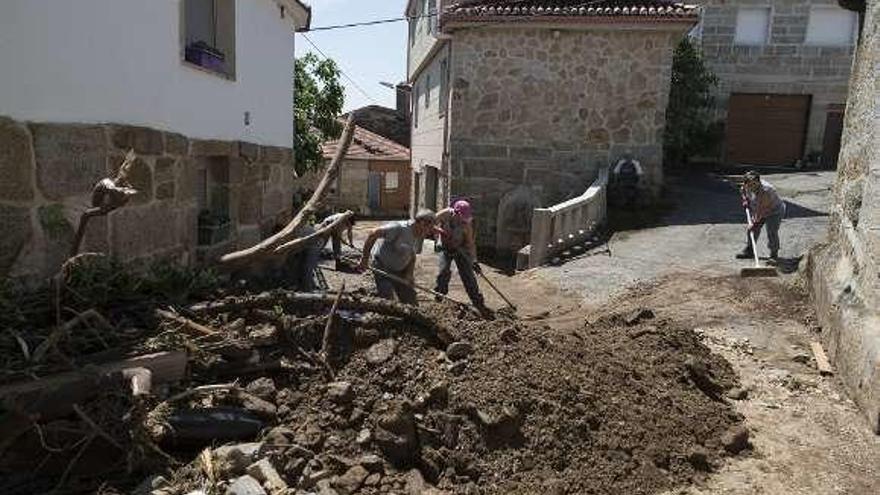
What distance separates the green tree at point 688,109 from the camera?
55.6 feet

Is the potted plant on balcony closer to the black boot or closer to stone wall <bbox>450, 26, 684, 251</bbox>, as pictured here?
the black boot

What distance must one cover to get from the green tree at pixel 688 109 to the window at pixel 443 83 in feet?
17.6

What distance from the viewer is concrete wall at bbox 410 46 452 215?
15.1 m

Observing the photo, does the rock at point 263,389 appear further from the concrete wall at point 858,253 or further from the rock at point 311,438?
the concrete wall at point 858,253

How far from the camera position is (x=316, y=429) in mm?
3656

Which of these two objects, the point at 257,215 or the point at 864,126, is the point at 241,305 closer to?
the point at 257,215

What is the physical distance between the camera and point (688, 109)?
17609 millimetres

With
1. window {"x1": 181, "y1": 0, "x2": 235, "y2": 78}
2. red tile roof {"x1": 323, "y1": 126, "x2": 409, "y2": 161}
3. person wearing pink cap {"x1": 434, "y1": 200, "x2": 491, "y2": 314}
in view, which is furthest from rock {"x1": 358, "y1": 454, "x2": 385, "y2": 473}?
red tile roof {"x1": 323, "y1": 126, "x2": 409, "y2": 161}

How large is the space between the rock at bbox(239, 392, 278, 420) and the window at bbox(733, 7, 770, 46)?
2051cm

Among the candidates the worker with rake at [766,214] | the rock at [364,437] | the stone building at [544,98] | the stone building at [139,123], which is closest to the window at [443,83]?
the stone building at [544,98]

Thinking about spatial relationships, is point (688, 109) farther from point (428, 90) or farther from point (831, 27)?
point (428, 90)

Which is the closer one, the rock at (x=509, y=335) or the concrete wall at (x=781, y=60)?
the rock at (x=509, y=335)

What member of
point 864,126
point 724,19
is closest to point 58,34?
point 864,126

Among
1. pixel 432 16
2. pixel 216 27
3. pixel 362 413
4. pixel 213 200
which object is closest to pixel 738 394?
pixel 362 413
